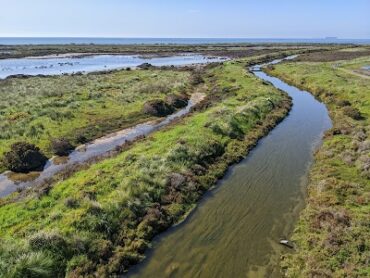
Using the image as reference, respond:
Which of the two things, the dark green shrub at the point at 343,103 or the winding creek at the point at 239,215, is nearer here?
the winding creek at the point at 239,215

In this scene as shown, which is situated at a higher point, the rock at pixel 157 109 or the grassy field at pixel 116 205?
the rock at pixel 157 109

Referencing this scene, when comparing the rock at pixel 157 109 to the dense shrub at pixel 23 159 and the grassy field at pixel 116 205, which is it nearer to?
the grassy field at pixel 116 205

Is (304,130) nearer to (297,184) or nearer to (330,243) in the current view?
(297,184)

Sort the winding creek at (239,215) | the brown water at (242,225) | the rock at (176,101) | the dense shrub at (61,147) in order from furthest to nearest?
the rock at (176,101) < the dense shrub at (61,147) < the winding creek at (239,215) < the brown water at (242,225)

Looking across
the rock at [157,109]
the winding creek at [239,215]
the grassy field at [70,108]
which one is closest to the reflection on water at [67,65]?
the grassy field at [70,108]

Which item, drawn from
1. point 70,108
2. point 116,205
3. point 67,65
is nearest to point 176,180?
point 116,205

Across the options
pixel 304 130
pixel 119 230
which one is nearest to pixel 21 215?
pixel 119 230
